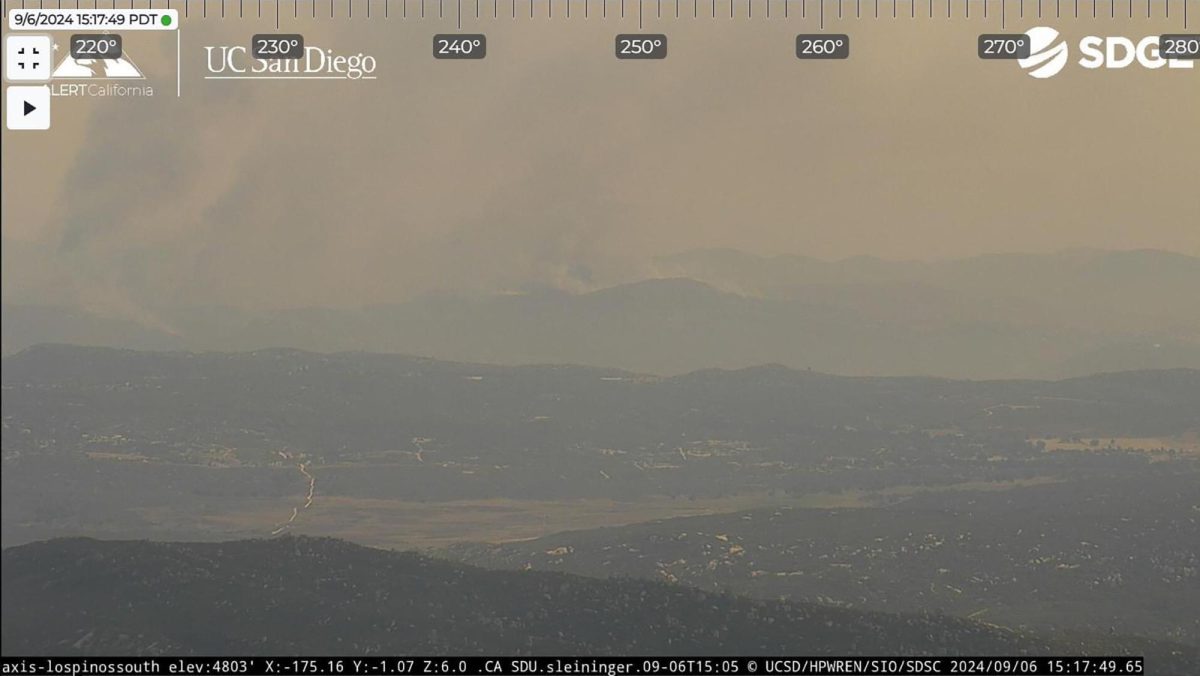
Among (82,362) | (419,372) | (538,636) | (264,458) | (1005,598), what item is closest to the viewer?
(538,636)

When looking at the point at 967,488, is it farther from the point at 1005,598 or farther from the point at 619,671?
the point at 619,671

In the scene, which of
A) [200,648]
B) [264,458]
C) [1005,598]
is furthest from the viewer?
[264,458]

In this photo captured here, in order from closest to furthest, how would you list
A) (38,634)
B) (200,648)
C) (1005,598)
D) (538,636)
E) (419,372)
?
1. (38,634)
2. (200,648)
3. (538,636)
4. (1005,598)
5. (419,372)

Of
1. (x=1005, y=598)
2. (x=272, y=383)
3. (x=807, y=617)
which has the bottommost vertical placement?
(x=1005, y=598)

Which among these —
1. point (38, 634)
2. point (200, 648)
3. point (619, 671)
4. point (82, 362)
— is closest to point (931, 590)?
point (619, 671)

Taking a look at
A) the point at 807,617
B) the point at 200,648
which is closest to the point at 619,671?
the point at 807,617

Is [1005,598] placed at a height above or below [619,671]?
below

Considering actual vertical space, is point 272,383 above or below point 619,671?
above

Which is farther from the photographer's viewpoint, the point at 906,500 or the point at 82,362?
the point at 906,500

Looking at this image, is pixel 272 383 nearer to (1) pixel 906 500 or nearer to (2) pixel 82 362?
(2) pixel 82 362
